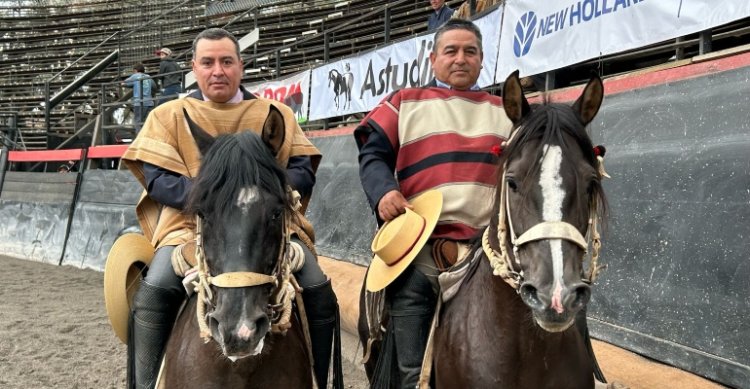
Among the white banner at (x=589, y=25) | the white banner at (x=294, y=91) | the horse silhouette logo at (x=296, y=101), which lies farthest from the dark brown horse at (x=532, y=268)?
the horse silhouette logo at (x=296, y=101)

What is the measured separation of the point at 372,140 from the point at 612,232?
196 cm

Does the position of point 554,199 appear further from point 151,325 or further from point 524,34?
point 524,34

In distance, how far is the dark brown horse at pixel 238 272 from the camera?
215 cm

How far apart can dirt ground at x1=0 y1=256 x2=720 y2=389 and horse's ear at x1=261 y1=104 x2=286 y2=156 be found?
238 centimetres

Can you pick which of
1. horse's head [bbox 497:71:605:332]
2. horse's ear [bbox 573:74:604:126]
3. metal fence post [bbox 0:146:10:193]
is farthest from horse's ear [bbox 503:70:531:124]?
metal fence post [bbox 0:146:10:193]

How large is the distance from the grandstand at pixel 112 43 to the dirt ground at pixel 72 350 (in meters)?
5.00

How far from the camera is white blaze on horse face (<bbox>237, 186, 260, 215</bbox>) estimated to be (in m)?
2.29

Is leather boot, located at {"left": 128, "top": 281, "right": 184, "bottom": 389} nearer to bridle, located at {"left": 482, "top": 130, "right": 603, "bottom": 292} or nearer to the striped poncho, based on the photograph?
the striped poncho

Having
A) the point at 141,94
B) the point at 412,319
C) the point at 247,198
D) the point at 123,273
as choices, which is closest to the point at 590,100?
the point at 412,319

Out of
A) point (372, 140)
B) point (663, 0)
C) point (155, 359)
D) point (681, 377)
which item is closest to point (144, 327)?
point (155, 359)

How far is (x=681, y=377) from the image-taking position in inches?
136

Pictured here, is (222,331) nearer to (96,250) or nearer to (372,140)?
(372,140)

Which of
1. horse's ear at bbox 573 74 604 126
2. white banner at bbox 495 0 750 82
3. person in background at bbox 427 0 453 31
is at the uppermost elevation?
person in background at bbox 427 0 453 31

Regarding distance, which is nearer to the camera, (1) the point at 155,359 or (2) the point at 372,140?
(1) the point at 155,359
